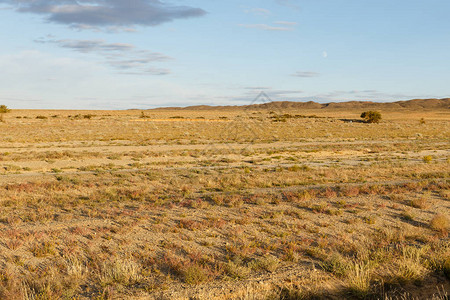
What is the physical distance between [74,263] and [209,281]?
299 centimetres

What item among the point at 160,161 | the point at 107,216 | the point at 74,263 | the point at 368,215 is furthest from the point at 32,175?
the point at 368,215

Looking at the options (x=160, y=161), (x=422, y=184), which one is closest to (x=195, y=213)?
(x=422, y=184)

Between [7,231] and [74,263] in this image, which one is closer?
[74,263]

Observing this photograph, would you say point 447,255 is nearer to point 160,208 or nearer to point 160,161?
point 160,208

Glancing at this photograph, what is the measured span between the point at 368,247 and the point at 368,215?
293cm

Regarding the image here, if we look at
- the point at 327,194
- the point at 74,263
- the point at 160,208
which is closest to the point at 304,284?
the point at 74,263

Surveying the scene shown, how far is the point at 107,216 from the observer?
10.8 meters

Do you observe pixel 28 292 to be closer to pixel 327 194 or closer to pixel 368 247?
pixel 368 247

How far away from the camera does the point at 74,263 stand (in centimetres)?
745

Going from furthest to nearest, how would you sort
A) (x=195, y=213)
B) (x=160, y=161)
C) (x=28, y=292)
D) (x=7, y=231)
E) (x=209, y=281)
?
(x=160, y=161) < (x=195, y=213) < (x=7, y=231) < (x=209, y=281) < (x=28, y=292)

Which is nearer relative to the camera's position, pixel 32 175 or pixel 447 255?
pixel 447 255

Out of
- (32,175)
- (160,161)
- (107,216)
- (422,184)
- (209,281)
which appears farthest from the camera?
(160,161)

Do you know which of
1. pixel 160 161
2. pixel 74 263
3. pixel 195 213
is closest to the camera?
pixel 74 263

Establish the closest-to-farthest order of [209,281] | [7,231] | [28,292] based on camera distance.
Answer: [28,292] → [209,281] → [7,231]
